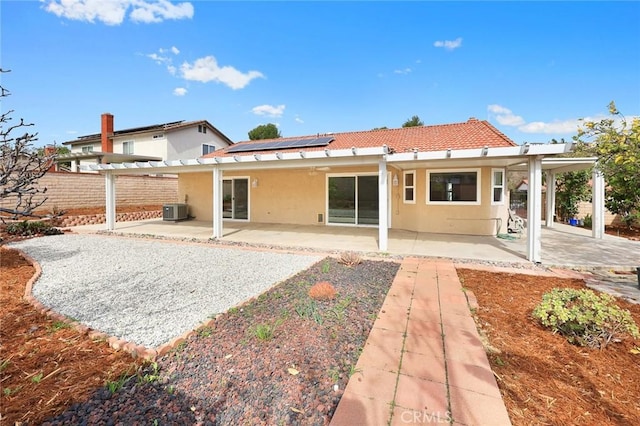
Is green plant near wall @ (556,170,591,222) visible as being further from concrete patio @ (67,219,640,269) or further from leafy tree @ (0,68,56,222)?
leafy tree @ (0,68,56,222)

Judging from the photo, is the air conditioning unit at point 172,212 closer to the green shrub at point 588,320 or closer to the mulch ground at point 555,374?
the mulch ground at point 555,374

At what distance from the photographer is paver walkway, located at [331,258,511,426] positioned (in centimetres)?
207

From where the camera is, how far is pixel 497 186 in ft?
33.6

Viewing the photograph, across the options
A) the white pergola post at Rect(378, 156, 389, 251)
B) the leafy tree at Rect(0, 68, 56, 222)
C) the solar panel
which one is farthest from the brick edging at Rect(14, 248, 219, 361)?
the solar panel

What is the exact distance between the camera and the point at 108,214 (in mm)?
11805

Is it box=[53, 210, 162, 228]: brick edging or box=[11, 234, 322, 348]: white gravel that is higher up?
box=[53, 210, 162, 228]: brick edging

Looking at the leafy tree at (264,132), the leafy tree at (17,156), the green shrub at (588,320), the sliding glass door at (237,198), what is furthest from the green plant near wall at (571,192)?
the leafy tree at (264,132)

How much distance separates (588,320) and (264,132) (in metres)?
36.0

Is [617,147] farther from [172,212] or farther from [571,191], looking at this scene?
[172,212]

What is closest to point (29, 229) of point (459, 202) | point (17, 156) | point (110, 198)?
point (110, 198)

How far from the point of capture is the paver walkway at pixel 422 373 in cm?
207

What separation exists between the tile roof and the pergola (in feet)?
2.54

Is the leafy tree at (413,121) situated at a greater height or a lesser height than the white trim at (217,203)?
greater

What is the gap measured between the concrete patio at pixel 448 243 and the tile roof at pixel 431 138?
319 centimetres
